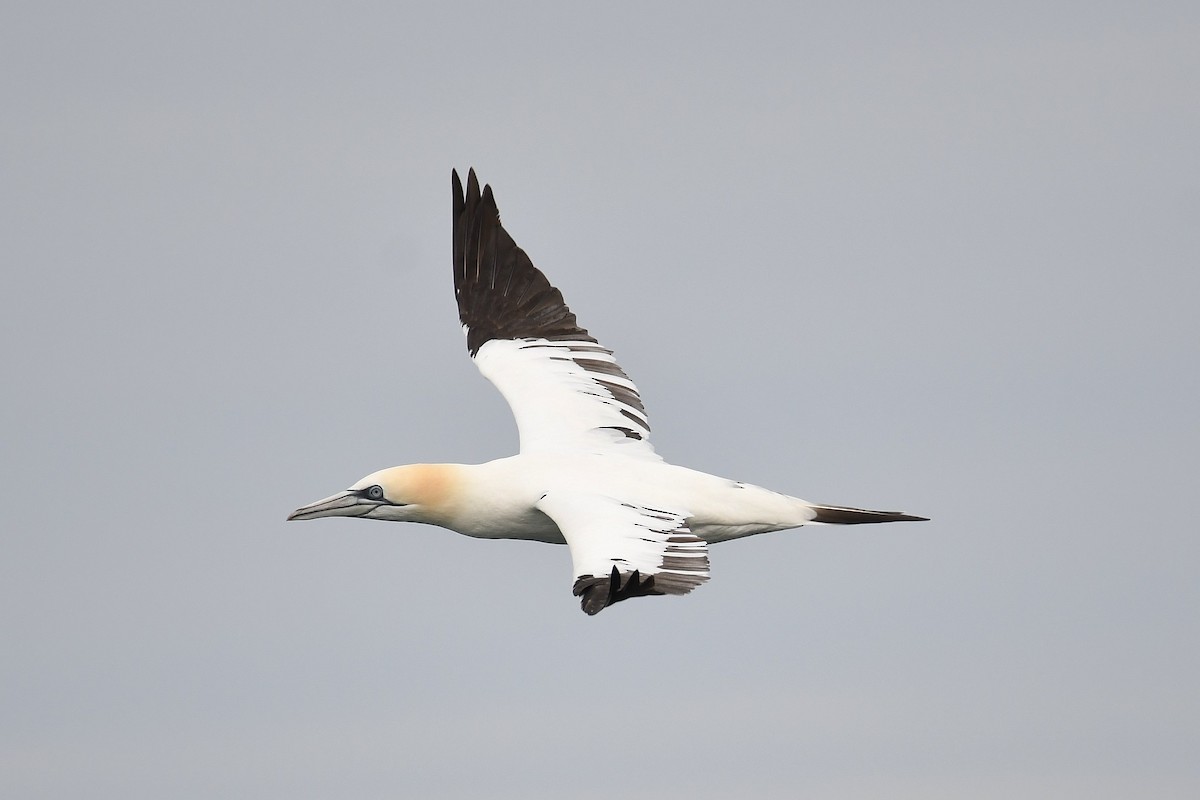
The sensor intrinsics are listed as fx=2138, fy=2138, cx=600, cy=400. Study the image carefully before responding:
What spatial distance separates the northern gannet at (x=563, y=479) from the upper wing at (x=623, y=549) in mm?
18

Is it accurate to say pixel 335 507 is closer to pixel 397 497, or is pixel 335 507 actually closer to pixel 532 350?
pixel 397 497

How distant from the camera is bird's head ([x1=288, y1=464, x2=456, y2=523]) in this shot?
845 inches

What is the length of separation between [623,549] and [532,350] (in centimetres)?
541

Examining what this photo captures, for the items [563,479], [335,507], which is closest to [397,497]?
[335,507]

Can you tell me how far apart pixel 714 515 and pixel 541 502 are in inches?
67.9

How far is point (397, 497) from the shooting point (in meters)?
21.5

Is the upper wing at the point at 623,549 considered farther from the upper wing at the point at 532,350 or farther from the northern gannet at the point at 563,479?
the upper wing at the point at 532,350

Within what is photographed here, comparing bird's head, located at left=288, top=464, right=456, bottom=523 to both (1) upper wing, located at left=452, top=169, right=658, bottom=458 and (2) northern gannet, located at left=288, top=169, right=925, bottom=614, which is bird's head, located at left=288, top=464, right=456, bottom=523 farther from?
(1) upper wing, located at left=452, top=169, right=658, bottom=458

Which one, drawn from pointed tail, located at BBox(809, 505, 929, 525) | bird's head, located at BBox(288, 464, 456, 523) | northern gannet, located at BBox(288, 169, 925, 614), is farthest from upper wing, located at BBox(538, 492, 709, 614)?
pointed tail, located at BBox(809, 505, 929, 525)

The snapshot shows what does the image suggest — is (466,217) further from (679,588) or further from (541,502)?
(679,588)

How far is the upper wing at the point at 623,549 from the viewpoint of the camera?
17812 millimetres

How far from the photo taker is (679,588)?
59.5ft

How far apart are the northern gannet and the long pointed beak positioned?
10mm

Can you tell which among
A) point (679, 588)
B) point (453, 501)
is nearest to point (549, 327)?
point (453, 501)
